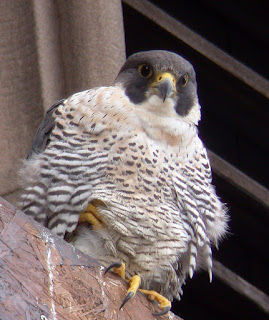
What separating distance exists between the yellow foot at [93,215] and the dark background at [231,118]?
143 cm

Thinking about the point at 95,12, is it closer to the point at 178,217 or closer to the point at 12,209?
the point at 178,217

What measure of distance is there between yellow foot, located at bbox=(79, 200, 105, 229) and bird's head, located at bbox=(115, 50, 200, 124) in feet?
1.69

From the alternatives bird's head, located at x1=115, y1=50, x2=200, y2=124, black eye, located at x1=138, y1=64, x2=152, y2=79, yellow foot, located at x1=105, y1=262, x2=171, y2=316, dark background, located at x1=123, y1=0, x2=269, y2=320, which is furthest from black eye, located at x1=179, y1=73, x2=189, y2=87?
yellow foot, located at x1=105, y1=262, x2=171, y2=316

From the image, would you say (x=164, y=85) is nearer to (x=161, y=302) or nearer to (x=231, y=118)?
(x=161, y=302)

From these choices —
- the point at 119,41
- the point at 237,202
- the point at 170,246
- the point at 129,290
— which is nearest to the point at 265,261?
the point at 237,202

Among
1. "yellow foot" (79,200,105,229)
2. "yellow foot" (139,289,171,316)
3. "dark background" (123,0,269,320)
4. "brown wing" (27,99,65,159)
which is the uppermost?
"brown wing" (27,99,65,159)

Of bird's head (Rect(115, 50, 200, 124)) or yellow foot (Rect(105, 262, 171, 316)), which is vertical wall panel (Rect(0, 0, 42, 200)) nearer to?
bird's head (Rect(115, 50, 200, 124))

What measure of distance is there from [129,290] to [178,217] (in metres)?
0.71

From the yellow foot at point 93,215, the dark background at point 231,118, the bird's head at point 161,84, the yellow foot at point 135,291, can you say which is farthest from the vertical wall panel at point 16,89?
the yellow foot at point 135,291

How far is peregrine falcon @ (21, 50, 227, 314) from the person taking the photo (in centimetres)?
363

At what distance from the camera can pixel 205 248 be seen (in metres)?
3.92

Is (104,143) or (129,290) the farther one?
(104,143)

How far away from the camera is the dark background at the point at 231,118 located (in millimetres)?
5109

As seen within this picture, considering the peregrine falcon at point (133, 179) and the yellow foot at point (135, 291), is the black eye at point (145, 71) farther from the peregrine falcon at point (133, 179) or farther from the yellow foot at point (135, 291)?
the yellow foot at point (135, 291)
